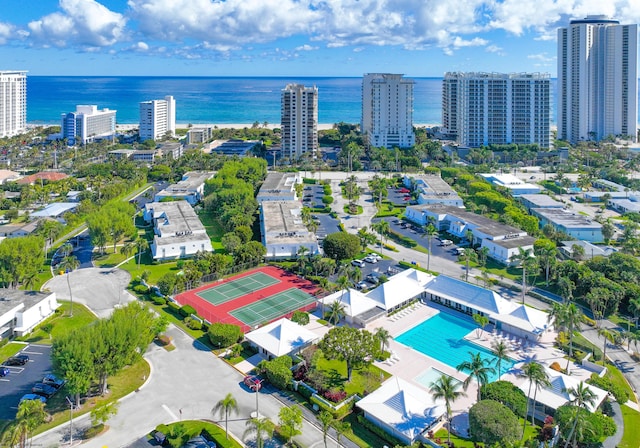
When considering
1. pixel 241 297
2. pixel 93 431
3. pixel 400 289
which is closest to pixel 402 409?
pixel 93 431

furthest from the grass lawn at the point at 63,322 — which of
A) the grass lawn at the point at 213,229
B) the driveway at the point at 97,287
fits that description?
the grass lawn at the point at 213,229

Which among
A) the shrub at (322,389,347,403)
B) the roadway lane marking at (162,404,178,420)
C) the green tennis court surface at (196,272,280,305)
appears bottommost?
the roadway lane marking at (162,404,178,420)

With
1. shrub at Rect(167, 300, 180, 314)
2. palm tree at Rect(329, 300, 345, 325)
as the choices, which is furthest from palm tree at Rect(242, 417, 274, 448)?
shrub at Rect(167, 300, 180, 314)

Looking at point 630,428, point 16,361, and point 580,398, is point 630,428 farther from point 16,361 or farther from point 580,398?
point 16,361

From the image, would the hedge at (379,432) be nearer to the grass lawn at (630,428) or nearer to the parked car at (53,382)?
the grass lawn at (630,428)

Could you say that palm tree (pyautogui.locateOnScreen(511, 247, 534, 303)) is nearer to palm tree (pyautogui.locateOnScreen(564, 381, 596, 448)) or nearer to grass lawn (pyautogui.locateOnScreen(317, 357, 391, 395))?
palm tree (pyautogui.locateOnScreen(564, 381, 596, 448))

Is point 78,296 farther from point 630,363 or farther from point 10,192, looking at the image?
point 10,192
